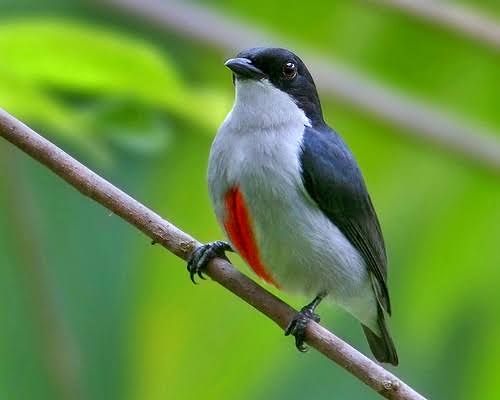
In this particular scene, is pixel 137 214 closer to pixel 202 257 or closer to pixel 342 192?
pixel 202 257

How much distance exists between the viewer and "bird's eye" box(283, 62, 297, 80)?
3381mm

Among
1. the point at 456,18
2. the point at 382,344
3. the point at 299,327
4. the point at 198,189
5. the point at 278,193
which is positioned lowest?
the point at 382,344

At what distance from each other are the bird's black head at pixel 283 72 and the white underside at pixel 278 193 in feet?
0.10

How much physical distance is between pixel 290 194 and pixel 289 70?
420 mm

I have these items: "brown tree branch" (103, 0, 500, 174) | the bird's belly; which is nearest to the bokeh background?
"brown tree branch" (103, 0, 500, 174)

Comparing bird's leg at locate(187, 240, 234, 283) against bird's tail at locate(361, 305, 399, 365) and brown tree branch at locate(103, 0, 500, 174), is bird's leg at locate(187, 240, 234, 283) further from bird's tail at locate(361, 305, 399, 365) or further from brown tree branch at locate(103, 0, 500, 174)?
bird's tail at locate(361, 305, 399, 365)

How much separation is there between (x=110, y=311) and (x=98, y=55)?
1.27m

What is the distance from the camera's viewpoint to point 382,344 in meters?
3.89

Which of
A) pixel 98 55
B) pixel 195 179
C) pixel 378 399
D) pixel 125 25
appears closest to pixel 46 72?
pixel 98 55

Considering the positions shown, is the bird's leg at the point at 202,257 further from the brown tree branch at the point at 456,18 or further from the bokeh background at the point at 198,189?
the brown tree branch at the point at 456,18

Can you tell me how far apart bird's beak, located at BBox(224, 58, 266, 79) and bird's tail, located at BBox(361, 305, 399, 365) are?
94 centimetres

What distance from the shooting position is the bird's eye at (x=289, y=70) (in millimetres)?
3381

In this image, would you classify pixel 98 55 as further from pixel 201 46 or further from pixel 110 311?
pixel 110 311

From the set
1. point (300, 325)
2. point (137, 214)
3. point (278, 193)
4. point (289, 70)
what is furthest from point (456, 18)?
point (137, 214)
